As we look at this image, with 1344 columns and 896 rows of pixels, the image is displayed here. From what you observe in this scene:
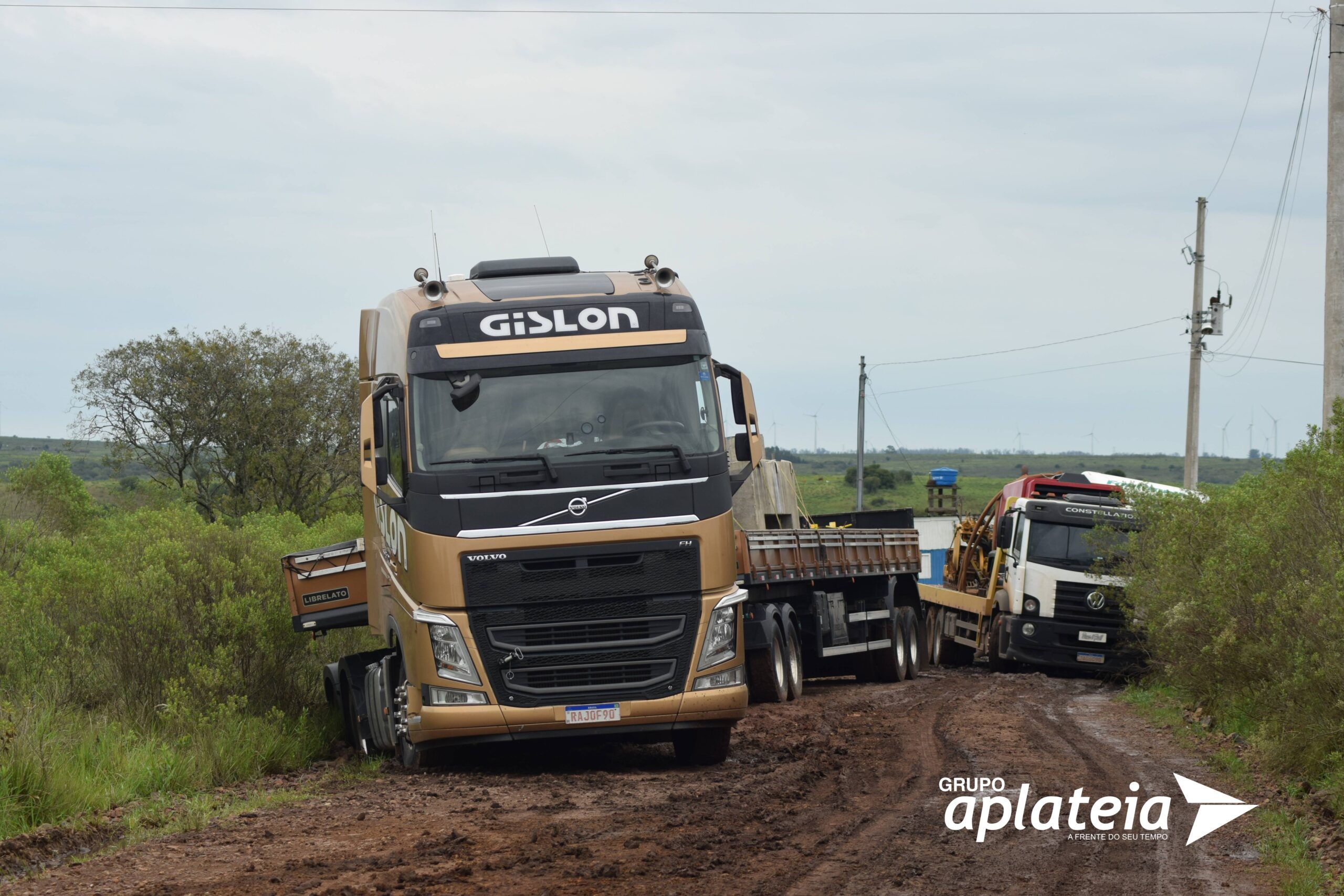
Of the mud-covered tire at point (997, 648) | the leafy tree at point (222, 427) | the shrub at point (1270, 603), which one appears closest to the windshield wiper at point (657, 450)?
the shrub at point (1270, 603)

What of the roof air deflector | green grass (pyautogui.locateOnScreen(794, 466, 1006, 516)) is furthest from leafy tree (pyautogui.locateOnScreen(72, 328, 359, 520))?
green grass (pyautogui.locateOnScreen(794, 466, 1006, 516))

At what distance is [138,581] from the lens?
15.1 metres

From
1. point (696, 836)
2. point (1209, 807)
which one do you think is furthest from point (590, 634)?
point (1209, 807)

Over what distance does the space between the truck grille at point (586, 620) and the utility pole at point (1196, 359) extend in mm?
23862

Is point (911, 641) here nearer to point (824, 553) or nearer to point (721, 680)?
point (824, 553)

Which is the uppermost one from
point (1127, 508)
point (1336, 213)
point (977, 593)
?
point (1336, 213)

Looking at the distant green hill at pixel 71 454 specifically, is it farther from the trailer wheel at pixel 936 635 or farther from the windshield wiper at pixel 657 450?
the windshield wiper at pixel 657 450

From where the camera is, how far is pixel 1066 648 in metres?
23.1

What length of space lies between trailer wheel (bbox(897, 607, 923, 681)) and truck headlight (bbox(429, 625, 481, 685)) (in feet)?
44.2

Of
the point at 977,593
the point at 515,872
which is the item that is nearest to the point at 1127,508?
the point at 977,593

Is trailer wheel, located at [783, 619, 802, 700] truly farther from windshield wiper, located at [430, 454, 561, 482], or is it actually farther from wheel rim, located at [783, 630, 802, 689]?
windshield wiper, located at [430, 454, 561, 482]

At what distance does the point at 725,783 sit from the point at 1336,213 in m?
9.12

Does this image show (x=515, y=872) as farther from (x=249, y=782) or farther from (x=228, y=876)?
(x=249, y=782)

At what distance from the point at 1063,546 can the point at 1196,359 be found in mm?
14682
